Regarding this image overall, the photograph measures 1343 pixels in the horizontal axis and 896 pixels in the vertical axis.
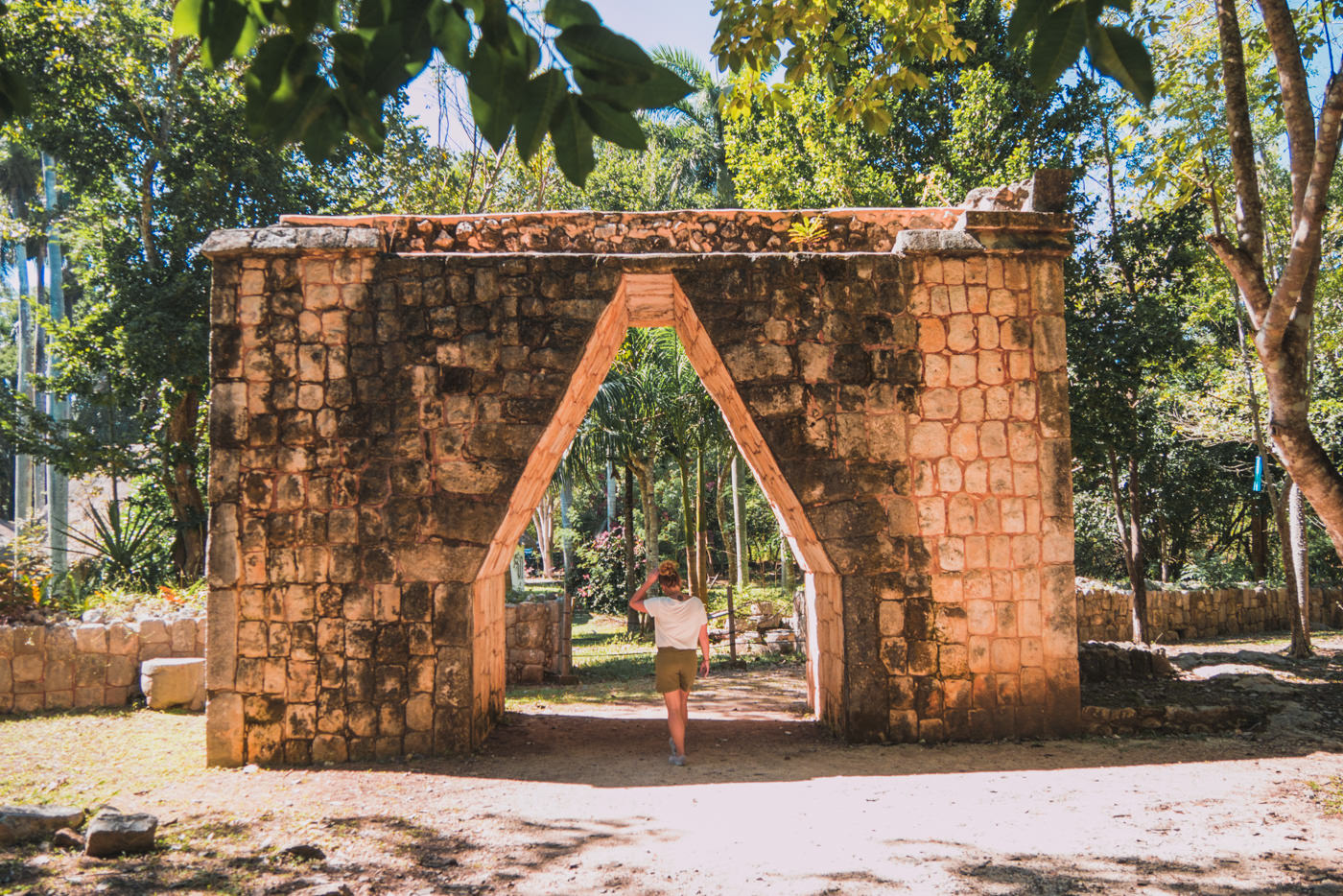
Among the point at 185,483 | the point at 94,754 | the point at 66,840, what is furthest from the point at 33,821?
the point at 185,483

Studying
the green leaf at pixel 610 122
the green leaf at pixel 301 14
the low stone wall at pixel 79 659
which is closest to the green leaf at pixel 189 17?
the green leaf at pixel 301 14

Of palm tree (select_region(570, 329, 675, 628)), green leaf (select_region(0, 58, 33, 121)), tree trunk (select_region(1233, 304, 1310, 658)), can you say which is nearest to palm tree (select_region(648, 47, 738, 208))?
palm tree (select_region(570, 329, 675, 628))

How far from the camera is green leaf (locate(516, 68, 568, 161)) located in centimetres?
195

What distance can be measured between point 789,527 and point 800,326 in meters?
1.71

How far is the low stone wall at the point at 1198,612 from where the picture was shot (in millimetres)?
13883

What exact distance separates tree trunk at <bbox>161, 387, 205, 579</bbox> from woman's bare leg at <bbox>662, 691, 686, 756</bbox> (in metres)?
11.3

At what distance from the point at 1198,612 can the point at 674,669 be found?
1271cm

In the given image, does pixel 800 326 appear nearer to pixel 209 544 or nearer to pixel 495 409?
pixel 495 409

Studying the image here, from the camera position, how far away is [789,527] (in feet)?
23.8

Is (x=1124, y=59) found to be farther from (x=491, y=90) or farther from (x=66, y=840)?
(x=66, y=840)

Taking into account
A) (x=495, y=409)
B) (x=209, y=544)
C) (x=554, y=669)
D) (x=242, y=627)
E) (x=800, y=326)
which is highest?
(x=800, y=326)

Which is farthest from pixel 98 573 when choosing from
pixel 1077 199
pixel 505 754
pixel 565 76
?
pixel 1077 199

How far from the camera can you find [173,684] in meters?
8.46

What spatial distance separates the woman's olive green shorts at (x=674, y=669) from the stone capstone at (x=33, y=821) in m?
3.55
